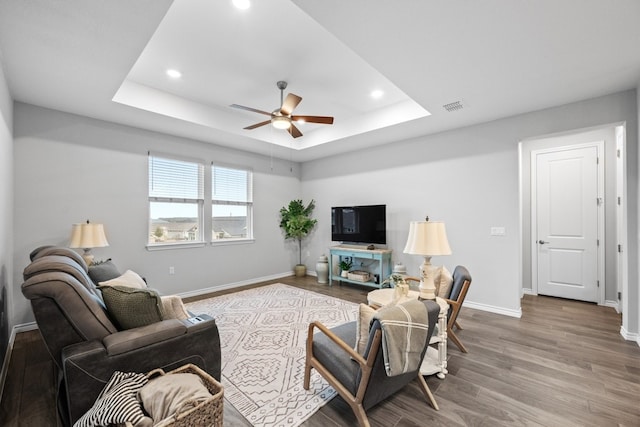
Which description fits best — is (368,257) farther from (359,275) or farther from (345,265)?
(345,265)

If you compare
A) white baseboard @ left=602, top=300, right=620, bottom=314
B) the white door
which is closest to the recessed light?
the white door

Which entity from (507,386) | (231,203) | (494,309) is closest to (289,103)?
(231,203)

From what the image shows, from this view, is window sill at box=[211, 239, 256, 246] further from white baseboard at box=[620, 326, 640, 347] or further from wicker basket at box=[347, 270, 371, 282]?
white baseboard at box=[620, 326, 640, 347]

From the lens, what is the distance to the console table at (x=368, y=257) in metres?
4.83

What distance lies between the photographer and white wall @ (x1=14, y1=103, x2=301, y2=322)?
11.0 ft

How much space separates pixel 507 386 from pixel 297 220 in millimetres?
4560

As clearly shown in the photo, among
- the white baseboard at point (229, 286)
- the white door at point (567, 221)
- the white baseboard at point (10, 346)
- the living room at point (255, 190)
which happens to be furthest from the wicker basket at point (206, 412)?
the white door at point (567, 221)

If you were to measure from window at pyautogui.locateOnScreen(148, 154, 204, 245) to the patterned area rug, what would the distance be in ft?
4.08

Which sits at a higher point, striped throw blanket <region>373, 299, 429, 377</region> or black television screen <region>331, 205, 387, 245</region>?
black television screen <region>331, 205, 387, 245</region>

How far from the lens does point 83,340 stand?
1549 mm

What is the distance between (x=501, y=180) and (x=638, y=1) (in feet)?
7.73

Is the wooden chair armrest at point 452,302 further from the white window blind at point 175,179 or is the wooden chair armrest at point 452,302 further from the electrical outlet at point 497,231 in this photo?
the white window blind at point 175,179

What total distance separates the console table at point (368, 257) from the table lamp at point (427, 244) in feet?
7.73

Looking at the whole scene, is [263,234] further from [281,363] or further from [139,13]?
[139,13]
